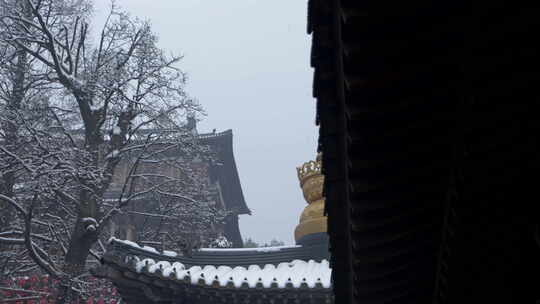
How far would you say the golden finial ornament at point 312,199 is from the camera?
9.65 meters

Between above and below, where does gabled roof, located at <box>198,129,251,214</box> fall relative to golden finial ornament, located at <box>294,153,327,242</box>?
above

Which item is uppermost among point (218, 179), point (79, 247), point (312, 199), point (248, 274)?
point (218, 179)

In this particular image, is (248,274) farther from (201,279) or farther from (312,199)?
(312,199)

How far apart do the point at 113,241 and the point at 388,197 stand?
5.31 metres

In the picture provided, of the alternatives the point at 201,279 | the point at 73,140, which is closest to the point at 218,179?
the point at 73,140

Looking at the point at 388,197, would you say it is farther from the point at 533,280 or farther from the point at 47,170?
the point at 47,170

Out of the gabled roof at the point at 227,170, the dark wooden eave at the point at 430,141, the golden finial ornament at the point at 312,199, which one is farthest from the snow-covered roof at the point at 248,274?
the gabled roof at the point at 227,170

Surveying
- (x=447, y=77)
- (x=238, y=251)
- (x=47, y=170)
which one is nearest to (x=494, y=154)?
(x=447, y=77)

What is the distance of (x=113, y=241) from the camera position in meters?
7.00

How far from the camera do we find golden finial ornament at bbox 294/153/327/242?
31.7 feet

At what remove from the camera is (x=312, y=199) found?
9867mm

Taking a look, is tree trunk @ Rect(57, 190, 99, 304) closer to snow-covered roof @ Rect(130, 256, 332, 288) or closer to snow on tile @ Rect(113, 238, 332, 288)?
snow on tile @ Rect(113, 238, 332, 288)

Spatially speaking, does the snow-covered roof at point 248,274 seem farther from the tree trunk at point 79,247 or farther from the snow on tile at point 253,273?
the tree trunk at point 79,247

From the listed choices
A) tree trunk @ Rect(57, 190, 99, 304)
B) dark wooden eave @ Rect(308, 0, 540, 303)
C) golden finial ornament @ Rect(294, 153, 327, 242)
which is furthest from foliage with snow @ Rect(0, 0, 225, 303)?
dark wooden eave @ Rect(308, 0, 540, 303)
